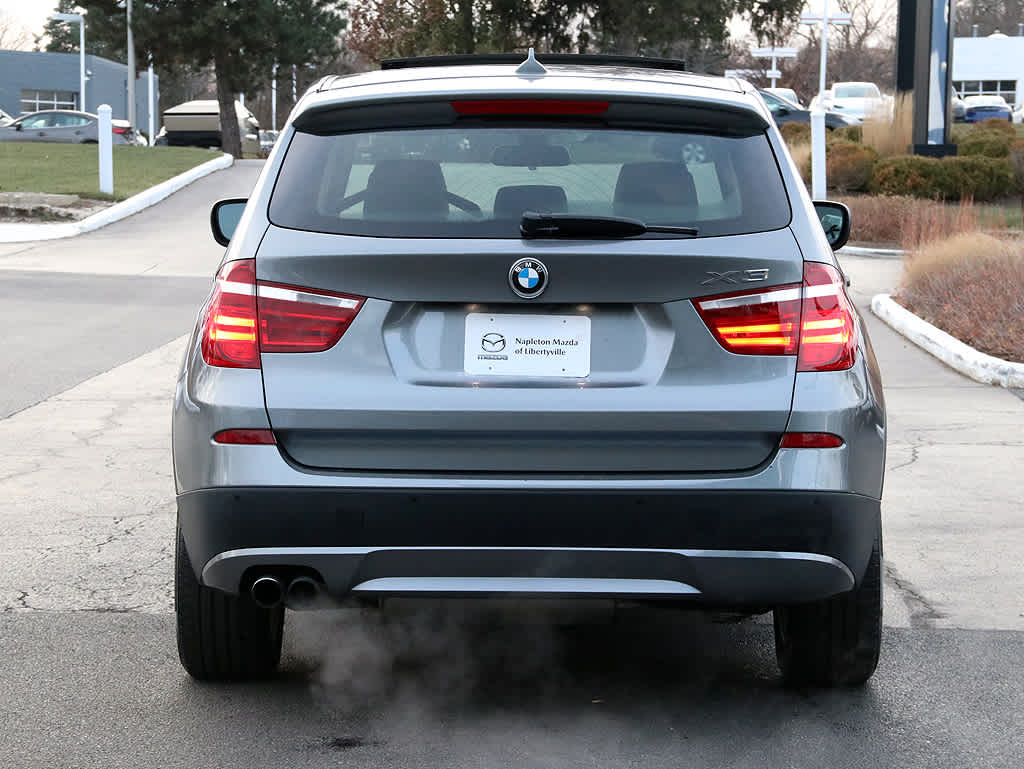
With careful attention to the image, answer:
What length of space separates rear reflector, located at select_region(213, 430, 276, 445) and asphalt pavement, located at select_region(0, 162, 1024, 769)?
2.66 ft

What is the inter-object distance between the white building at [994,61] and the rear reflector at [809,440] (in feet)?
301

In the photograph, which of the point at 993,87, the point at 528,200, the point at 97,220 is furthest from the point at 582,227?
the point at 993,87

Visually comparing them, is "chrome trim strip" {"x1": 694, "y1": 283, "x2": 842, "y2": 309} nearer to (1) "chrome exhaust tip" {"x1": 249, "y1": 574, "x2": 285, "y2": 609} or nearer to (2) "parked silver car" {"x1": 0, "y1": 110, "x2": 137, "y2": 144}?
(1) "chrome exhaust tip" {"x1": 249, "y1": 574, "x2": 285, "y2": 609}

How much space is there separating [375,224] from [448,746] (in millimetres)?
1330

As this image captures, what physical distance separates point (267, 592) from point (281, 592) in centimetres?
3

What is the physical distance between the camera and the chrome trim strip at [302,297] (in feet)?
12.0

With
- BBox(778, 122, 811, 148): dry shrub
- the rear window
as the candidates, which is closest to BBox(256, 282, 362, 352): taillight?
the rear window

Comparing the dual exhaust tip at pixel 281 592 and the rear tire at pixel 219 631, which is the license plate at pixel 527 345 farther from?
the rear tire at pixel 219 631

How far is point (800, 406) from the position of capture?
3.65 m

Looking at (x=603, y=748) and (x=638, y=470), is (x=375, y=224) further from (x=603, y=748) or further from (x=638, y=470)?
(x=603, y=748)

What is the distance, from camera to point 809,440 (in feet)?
12.0

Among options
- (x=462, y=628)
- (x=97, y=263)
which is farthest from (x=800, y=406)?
(x=97, y=263)

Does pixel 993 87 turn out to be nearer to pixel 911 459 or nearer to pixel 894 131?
pixel 894 131

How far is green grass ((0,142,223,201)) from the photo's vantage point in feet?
82.6
